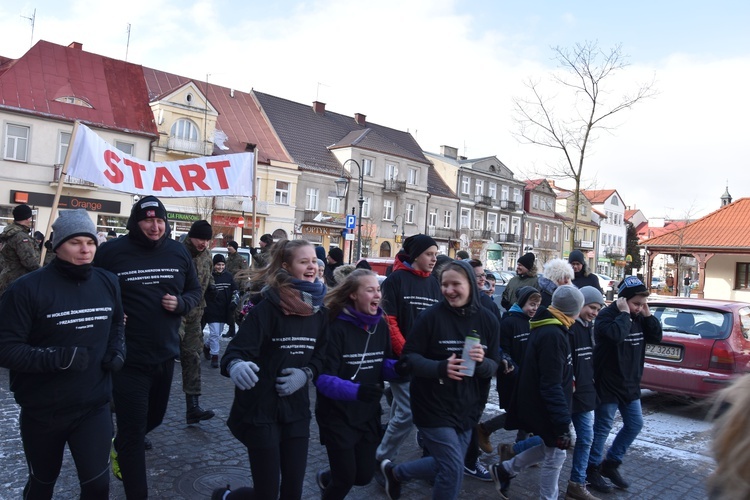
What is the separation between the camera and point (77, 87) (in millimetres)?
31266

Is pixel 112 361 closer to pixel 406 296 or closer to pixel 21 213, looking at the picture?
pixel 406 296

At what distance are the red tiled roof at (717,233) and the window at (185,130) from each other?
24028mm

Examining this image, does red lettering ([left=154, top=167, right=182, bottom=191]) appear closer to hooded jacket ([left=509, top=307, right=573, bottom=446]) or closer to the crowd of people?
the crowd of people

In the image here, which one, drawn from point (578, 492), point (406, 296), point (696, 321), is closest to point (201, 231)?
point (406, 296)

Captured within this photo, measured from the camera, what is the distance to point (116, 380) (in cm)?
407

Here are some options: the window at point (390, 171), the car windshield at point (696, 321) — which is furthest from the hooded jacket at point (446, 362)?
the window at point (390, 171)

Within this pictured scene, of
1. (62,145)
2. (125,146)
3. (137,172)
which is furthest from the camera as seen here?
(125,146)

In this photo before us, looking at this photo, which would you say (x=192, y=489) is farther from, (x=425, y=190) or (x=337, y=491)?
(x=425, y=190)

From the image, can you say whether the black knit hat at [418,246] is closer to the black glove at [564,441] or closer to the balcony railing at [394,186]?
the black glove at [564,441]

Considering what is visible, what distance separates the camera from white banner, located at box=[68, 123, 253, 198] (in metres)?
8.66

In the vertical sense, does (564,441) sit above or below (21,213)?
below

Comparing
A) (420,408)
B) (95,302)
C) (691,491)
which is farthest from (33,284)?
(691,491)

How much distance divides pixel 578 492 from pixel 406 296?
1.99 meters

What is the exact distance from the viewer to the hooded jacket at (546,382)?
416cm
